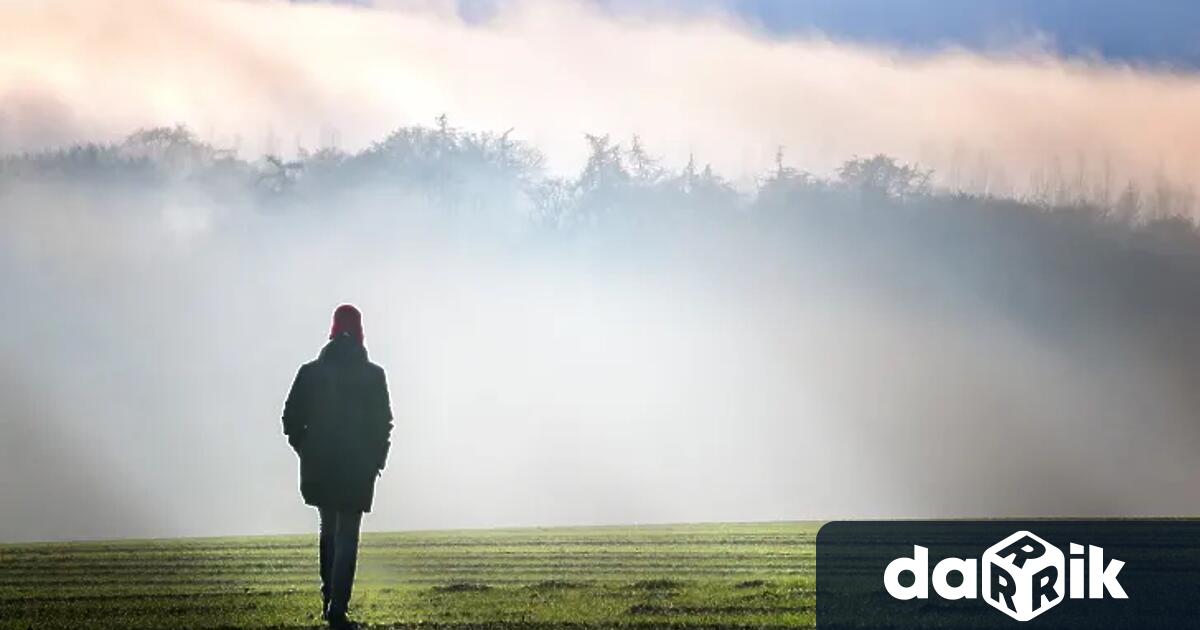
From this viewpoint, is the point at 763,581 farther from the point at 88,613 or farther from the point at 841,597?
the point at 88,613

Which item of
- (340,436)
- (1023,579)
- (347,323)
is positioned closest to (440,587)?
(340,436)

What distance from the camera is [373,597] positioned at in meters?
22.4

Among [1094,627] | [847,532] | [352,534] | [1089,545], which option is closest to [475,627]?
[352,534]

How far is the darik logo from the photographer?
21.1 m

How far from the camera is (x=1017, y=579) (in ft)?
74.5

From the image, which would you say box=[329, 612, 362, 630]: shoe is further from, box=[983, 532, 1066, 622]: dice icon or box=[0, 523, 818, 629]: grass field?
box=[983, 532, 1066, 622]: dice icon

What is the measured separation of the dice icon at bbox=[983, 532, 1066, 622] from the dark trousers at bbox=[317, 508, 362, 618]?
6.80m

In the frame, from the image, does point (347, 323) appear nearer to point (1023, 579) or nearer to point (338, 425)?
point (338, 425)

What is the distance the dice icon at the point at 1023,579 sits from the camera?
20484mm

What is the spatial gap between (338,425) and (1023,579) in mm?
9034

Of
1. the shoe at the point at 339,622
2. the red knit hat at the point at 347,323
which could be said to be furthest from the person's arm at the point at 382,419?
the shoe at the point at 339,622

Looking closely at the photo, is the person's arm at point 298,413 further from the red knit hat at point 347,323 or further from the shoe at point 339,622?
the shoe at point 339,622

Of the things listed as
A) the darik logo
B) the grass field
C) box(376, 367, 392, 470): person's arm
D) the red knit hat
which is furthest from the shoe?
the darik logo

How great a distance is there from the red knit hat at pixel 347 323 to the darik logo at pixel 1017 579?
7.05 meters
